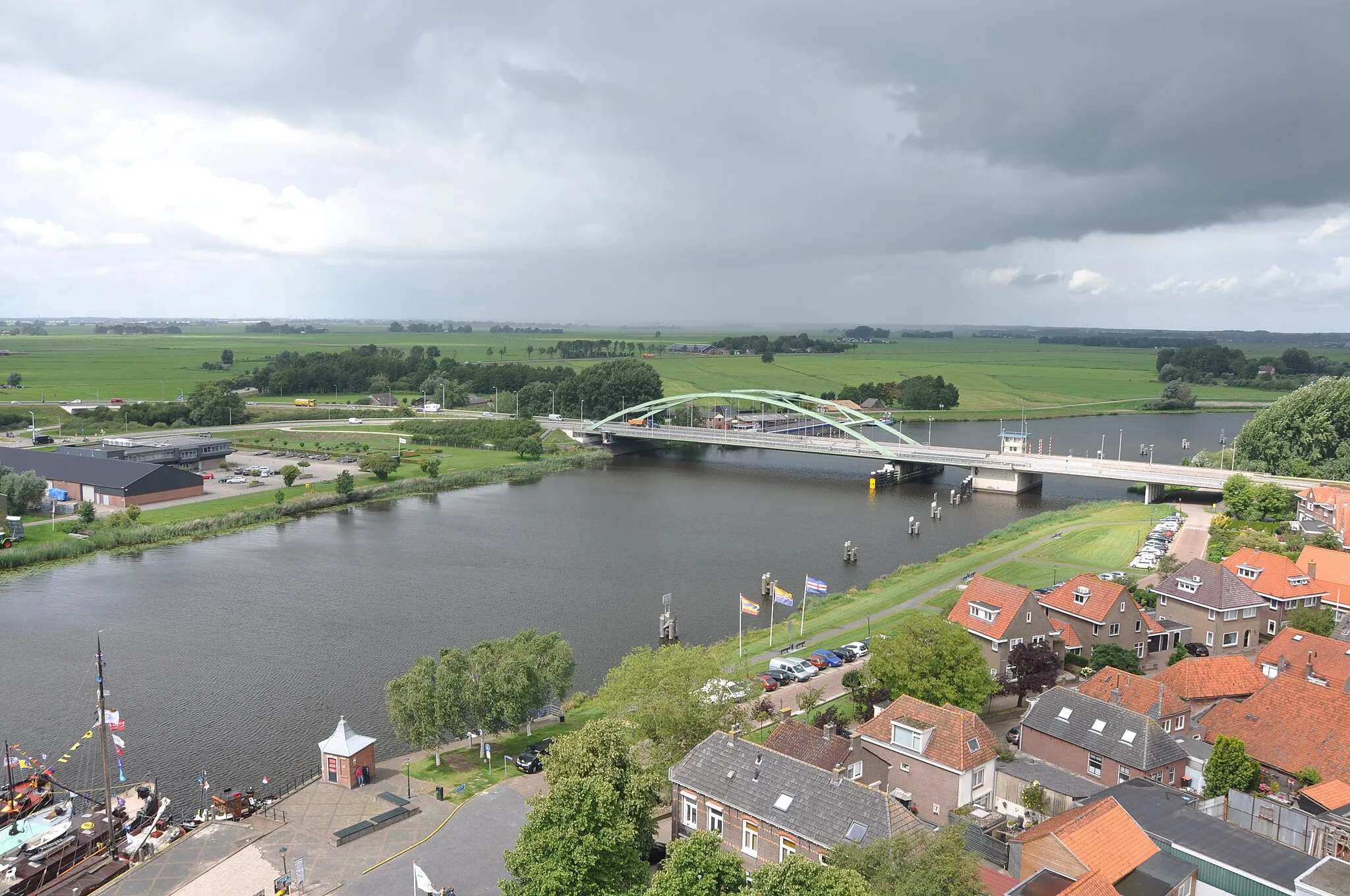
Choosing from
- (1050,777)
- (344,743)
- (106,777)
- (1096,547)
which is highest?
(106,777)

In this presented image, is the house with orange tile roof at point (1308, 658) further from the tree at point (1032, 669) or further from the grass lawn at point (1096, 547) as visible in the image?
the grass lawn at point (1096, 547)

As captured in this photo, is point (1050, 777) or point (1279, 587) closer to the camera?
point (1050, 777)

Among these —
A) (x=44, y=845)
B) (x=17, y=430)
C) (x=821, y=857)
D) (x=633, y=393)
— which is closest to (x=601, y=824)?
(x=821, y=857)

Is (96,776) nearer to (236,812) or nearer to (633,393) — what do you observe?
(236,812)

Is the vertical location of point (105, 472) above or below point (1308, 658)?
above

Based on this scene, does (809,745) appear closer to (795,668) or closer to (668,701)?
(668,701)

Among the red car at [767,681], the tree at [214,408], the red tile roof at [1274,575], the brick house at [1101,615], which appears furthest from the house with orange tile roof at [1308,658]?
the tree at [214,408]

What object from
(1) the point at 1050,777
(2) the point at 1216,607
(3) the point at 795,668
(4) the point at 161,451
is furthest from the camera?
(4) the point at 161,451

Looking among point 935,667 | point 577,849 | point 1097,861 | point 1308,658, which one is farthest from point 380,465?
point 1097,861
